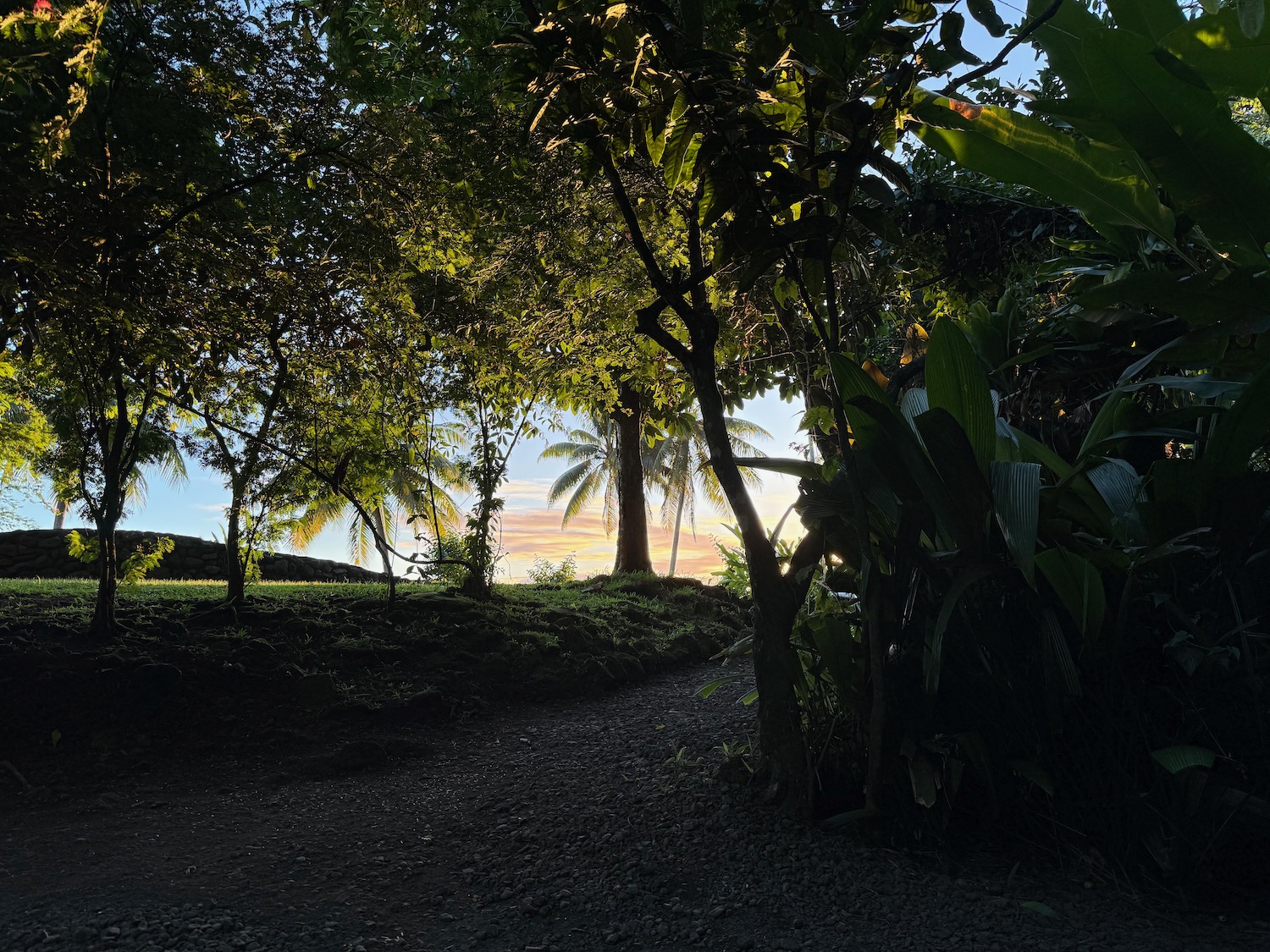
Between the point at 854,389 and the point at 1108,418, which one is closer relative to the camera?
the point at 854,389

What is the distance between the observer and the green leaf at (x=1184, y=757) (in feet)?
6.55

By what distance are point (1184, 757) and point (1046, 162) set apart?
183cm

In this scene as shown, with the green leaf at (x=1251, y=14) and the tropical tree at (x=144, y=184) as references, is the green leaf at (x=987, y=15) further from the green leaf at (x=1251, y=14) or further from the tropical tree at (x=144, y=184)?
the tropical tree at (x=144, y=184)

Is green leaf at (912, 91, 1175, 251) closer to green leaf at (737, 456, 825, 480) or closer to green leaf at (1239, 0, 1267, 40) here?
green leaf at (1239, 0, 1267, 40)

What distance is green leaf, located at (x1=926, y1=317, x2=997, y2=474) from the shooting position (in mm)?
2395

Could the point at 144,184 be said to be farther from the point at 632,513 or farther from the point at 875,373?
the point at 632,513

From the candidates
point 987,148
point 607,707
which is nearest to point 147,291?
point 607,707

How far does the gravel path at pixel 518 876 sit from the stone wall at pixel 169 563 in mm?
8242

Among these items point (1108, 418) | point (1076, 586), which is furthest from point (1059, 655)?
point (1108, 418)

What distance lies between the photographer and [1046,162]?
2.46 meters

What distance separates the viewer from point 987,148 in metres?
2.43

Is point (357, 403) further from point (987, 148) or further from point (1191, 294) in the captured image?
point (1191, 294)

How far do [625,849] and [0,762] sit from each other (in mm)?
3217

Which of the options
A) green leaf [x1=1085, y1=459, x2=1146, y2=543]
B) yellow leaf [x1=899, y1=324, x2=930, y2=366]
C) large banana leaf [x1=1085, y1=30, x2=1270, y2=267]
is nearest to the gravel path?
green leaf [x1=1085, y1=459, x2=1146, y2=543]
